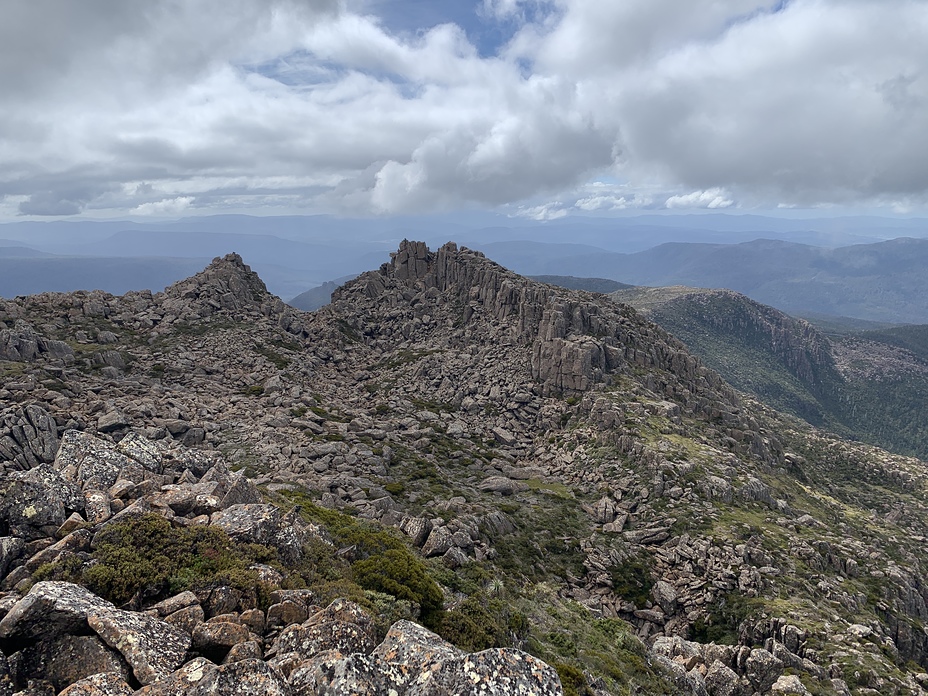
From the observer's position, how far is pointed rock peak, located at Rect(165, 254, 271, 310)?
358 ft

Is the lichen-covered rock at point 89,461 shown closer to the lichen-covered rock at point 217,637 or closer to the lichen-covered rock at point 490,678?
the lichen-covered rock at point 217,637

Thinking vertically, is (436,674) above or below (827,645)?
above

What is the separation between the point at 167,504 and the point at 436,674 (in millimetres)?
17766

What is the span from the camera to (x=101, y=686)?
13984 mm

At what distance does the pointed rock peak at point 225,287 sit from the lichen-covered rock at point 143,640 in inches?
4049

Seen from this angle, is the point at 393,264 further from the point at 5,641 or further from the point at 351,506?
the point at 5,641

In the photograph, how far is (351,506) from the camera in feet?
169

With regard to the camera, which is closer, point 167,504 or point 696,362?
point 167,504

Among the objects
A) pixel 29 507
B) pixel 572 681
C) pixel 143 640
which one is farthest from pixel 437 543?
pixel 29 507

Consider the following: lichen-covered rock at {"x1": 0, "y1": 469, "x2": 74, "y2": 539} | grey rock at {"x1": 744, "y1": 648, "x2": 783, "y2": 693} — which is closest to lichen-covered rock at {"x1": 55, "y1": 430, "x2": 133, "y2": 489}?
lichen-covered rock at {"x1": 0, "y1": 469, "x2": 74, "y2": 539}

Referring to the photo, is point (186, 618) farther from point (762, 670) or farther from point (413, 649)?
point (762, 670)

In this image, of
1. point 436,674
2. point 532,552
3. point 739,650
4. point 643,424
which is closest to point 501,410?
point 643,424

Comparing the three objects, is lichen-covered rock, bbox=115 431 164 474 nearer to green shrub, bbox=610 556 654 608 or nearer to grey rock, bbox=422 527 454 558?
grey rock, bbox=422 527 454 558

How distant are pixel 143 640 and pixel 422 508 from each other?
1680 inches
